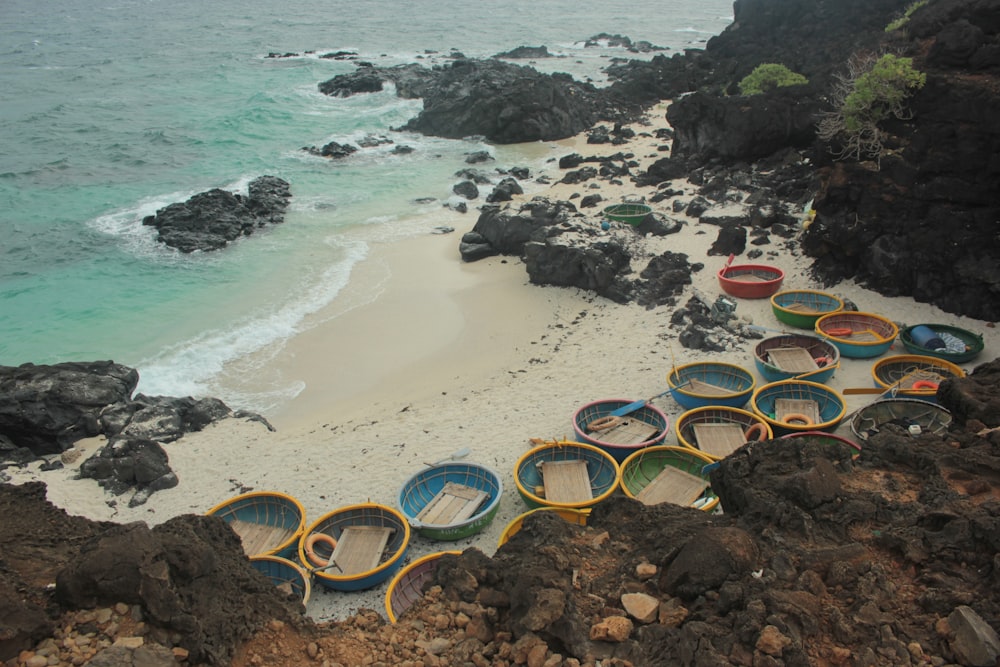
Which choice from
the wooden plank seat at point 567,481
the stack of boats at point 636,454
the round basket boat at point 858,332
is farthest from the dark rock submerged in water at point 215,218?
the round basket boat at point 858,332

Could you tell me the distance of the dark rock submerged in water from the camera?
24.1 m

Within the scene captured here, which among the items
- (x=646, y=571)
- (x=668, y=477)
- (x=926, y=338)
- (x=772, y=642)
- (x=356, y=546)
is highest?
(x=772, y=642)

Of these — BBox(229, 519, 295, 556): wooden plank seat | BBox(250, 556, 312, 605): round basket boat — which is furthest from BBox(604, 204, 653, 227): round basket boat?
BBox(250, 556, 312, 605): round basket boat

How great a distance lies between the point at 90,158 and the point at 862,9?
43.8 meters

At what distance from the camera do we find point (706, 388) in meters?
13.0

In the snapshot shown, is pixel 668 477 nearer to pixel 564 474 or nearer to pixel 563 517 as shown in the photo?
pixel 564 474

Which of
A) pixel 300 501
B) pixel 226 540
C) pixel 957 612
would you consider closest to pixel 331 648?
pixel 226 540

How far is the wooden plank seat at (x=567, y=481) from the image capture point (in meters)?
10.4

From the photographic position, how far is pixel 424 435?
41.4ft

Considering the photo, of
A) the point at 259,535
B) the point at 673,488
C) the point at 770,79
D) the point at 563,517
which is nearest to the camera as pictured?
the point at 563,517

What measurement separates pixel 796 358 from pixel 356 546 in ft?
29.4

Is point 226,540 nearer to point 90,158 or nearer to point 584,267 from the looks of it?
point 584,267

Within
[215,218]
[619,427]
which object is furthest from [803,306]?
[215,218]

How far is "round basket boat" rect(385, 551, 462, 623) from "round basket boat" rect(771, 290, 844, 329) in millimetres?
9529
